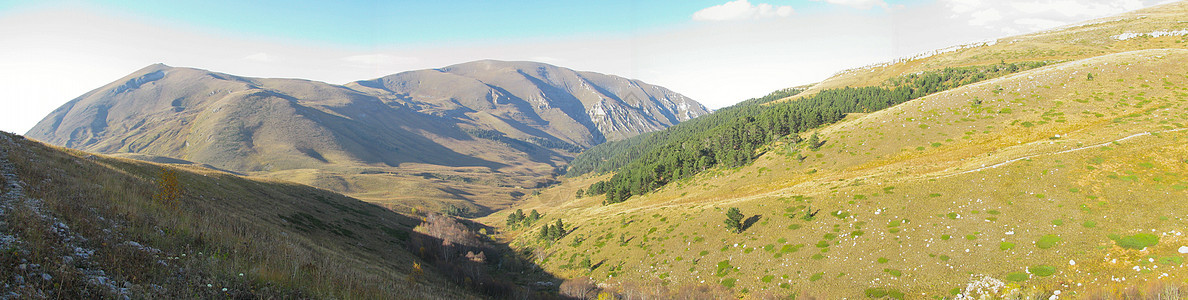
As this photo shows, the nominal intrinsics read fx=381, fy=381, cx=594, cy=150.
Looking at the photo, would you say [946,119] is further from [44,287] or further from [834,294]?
[44,287]

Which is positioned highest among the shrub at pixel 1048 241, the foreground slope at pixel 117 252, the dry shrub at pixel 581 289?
the foreground slope at pixel 117 252

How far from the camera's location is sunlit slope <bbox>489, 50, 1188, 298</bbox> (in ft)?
80.9

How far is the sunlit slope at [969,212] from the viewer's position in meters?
24.7

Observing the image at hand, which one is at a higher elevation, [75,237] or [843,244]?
[75,237]

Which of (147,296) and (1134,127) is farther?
(1134,127)

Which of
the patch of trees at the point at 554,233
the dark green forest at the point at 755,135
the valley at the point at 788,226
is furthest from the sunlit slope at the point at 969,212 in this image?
the dark green forest at the point at 755,135

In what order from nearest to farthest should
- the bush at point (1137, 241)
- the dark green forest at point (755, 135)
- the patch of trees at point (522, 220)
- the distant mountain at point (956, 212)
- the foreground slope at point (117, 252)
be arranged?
the foreground slope at point (117, 252) → the bush at point (1137, 241) → the distant mountain at point (956, 212) → the patch of trees at point (522, 220) → the dark green forest at point (755, 135)

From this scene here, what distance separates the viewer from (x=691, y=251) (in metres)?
41.9

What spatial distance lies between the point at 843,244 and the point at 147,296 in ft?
131

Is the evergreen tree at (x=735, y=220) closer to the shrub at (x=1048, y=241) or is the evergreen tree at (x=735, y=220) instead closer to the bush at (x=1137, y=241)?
the shrub at (x=1048, y=241)

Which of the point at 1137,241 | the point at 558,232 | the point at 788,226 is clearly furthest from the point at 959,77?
the point at 558,232

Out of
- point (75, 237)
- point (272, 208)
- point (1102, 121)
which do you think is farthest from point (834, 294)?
point (1102, 121)

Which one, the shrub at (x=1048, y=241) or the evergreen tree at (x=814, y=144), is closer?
the shrub at (x=1048, y=241)

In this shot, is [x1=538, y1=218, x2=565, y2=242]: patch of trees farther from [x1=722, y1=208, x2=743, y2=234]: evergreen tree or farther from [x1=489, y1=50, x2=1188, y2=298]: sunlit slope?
[x1=722, y1=208, x2=743, y2=234]: evergreen tree
